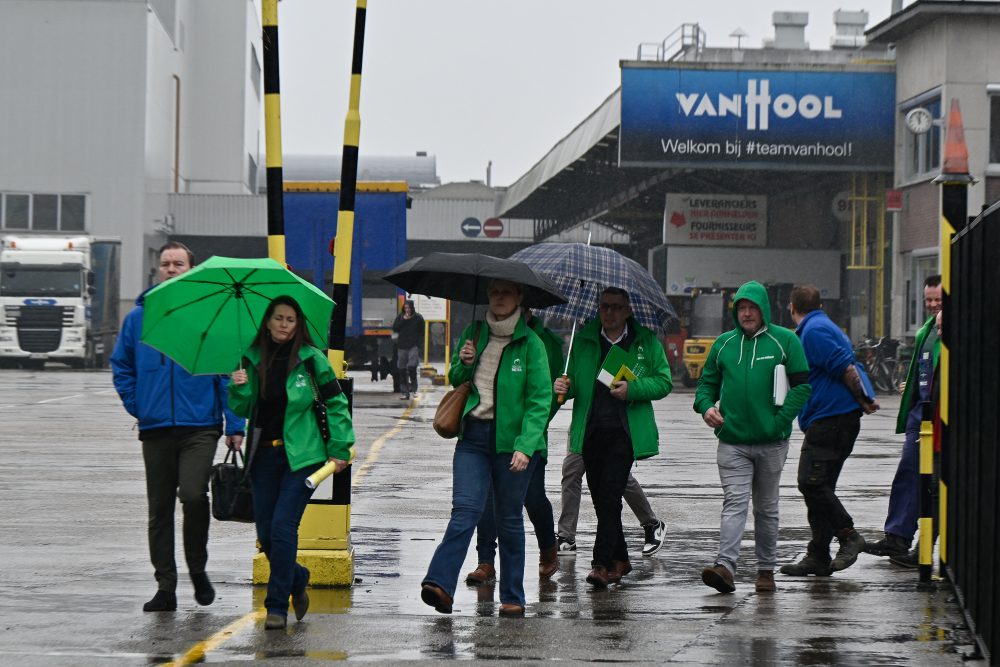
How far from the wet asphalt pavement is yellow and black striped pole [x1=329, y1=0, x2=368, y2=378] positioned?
55.8 inches

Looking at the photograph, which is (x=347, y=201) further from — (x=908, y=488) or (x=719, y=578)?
(x=908, y=488)

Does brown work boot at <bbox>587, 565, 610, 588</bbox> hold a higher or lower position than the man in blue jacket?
lower

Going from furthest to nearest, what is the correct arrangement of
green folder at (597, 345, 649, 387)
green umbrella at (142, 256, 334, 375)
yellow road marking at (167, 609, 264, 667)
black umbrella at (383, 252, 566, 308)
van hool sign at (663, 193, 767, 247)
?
van hool sign at (663, 193, 767, 247), green folder at (597, 345, 649, 387), black umbrella at (383, 252, 566, 308), green umbrella at (142, 256, 334, 375), yellow road marking at (167, 609, 264, 667)

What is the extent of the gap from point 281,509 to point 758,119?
31003mm

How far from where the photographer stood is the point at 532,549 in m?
10.7

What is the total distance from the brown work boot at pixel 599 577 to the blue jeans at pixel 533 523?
45cm

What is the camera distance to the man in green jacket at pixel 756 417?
29.7 feet

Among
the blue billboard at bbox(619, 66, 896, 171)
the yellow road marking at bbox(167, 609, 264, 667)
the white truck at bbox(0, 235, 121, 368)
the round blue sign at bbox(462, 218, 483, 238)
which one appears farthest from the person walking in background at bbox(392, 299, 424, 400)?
the round blue sign at bbox(462, 218, 483, 238)

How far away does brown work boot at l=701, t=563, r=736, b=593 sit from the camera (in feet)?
29.1

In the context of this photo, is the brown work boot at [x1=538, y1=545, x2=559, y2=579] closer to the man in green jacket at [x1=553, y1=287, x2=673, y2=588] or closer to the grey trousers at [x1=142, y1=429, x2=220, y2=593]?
the man in green jacket at [x1=553, y1=287, x2=673, y2=588]

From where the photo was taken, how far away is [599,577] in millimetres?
9078

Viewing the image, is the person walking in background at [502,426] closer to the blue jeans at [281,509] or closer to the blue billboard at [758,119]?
the blue jeans at [281,509]

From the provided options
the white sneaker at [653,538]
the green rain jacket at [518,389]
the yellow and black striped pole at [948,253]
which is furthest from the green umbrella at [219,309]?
the white sneaker at [653,538]

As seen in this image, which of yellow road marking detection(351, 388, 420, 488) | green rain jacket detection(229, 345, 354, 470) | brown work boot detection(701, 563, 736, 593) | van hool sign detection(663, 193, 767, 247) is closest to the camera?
green rain jacket detection(229, 345, 354, 470)
